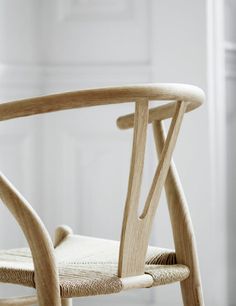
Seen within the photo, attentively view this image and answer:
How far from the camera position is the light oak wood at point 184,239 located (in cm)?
129

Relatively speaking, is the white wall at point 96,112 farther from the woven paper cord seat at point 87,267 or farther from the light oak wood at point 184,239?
the light oak wood at point 184,239

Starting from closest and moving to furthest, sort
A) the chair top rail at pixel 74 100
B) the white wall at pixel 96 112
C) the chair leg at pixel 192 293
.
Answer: the chair top rail at pixel 74 100 < the chair leg at pixel 192 293 < the white wall at pixel 96 112

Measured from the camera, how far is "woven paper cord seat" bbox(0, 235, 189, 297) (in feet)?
3.65

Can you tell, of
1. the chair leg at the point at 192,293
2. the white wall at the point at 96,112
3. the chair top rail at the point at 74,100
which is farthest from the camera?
the white wall at the point at 96,112

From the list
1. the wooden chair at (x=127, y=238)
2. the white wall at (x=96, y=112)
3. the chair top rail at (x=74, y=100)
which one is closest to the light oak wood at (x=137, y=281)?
the wooden chair at (x=127, y=238)

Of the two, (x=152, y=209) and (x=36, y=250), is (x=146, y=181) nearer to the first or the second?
(x=152, y=209)

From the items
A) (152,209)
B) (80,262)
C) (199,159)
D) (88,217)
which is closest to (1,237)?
(88,217)

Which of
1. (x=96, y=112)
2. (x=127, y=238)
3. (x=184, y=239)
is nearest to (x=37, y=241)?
(x=127, y=238)

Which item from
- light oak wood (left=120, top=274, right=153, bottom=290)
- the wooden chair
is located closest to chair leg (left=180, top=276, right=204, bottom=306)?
the wooden chair

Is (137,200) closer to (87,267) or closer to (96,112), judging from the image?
(87,267)

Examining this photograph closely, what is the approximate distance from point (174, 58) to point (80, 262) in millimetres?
1032

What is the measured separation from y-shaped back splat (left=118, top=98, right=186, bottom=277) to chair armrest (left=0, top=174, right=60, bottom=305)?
0.43ft

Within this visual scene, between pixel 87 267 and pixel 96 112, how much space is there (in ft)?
3.43

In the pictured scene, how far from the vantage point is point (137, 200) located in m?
1.13
